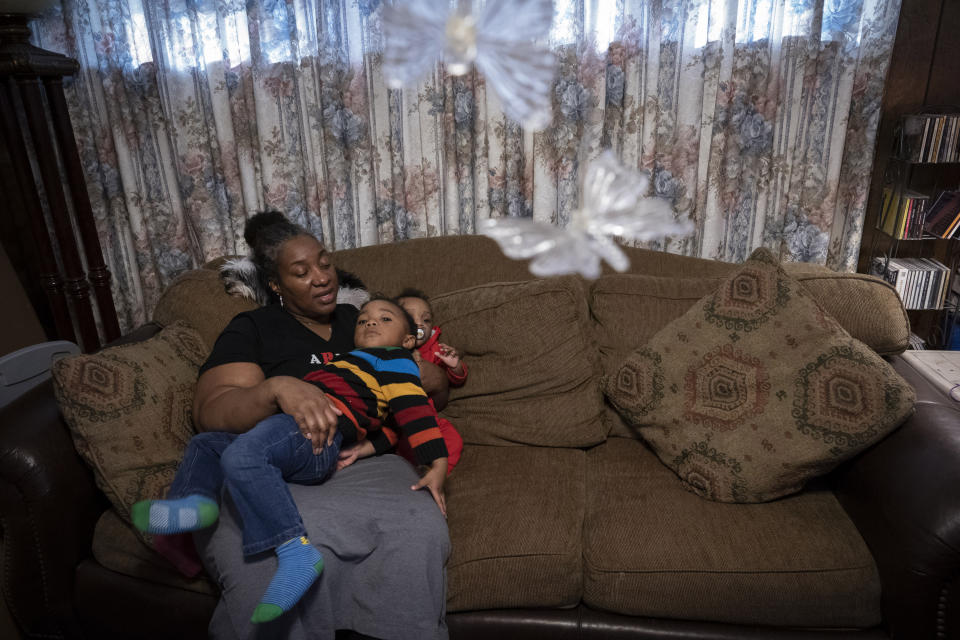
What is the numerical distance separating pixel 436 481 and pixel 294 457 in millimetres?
332

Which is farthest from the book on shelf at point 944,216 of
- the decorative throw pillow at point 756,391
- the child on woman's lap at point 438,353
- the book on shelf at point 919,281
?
the child on woman's lap at point 438,353

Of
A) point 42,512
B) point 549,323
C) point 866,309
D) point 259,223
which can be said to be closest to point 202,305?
point 259,223

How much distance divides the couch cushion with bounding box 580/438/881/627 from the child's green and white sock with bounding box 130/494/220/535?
2.76 feet

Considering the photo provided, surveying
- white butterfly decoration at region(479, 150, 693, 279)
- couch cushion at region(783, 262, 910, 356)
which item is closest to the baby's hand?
couch cushion at region(783, 262, 910, 356)

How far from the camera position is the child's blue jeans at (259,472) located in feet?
4.20

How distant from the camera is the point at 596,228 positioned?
0.88 feet

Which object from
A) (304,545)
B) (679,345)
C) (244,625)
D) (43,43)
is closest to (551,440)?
(679,345)

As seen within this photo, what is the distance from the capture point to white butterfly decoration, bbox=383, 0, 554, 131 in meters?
0.27

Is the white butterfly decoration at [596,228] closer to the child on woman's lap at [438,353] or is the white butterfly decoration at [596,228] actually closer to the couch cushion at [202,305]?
the child on woman's lap at [438,353]

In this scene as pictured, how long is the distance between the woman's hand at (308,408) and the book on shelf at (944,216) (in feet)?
7.45

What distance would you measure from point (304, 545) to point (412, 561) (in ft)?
0.77

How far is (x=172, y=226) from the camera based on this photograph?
107 inches

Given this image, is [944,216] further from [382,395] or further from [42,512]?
[42,512]

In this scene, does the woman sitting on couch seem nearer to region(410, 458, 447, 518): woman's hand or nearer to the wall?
region(410, 458, 447, 518): woman's hand
